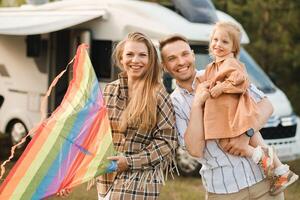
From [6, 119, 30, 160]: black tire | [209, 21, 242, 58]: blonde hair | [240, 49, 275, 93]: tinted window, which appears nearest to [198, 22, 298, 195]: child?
[209, 21, 242, 58]: blonde hair

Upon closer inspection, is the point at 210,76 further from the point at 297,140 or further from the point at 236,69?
the point at 297,140

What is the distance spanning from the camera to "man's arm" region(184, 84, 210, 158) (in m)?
3.16

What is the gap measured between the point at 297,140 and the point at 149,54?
6003mm

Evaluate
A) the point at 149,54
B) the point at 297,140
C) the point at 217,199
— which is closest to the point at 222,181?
the point at 217,199

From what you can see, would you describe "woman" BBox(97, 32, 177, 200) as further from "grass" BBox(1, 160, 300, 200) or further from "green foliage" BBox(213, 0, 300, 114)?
"green foliage" BBox(213, 0, 300, 114)

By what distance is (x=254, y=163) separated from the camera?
324 cm

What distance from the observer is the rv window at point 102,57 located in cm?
901

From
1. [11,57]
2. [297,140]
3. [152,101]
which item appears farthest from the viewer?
[11,57]

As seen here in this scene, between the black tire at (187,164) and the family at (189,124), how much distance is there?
498 centimetres

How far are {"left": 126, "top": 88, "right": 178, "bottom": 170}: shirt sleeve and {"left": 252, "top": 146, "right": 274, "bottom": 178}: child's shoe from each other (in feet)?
1.33

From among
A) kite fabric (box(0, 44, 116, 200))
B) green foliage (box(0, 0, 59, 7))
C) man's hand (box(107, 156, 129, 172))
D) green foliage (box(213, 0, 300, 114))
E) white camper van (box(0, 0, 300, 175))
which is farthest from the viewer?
green foliage (box(0, 0, 59, 7))

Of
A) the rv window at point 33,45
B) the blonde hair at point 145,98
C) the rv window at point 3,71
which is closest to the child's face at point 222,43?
the blonde hair at point 145,98

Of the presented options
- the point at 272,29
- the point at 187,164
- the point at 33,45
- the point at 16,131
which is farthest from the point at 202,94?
the point at 272,29

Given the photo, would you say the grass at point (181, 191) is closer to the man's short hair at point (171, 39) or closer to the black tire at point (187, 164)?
the black tire at point (187, 164)
